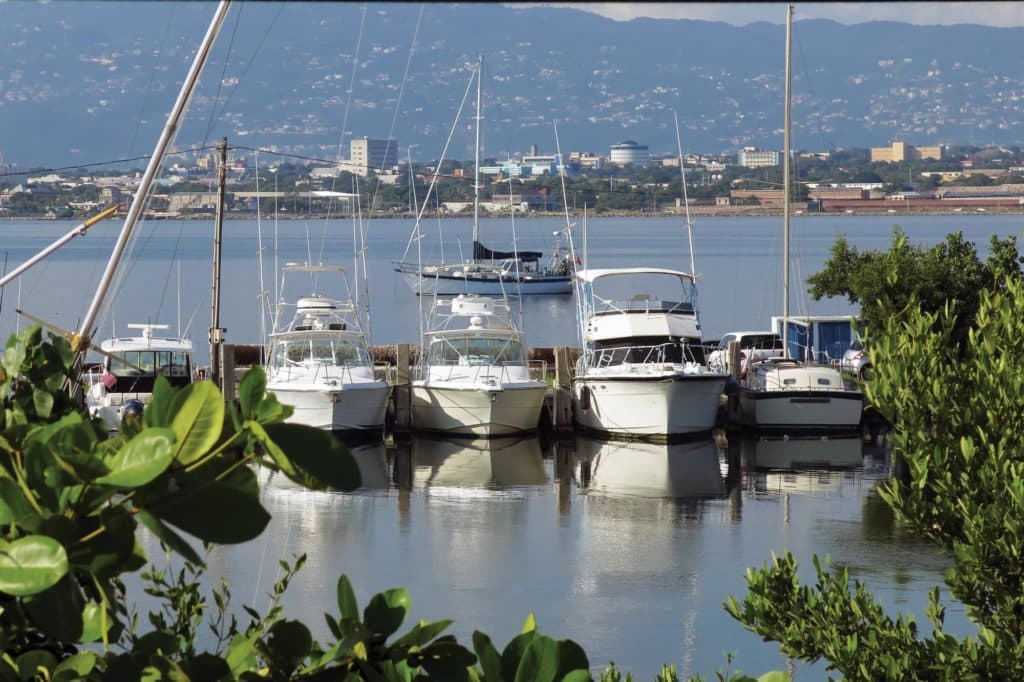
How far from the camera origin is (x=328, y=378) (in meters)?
28.6

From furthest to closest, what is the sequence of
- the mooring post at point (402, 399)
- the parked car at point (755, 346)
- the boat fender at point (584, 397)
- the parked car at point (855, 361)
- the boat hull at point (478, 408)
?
the parked car at point (755, 346) < the parked car at point (855, 361) < the mooring post at point (402, 399) < the boat fender at point (584, 397) < the boat hull at point (478, 408)

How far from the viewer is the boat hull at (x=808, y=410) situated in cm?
3017

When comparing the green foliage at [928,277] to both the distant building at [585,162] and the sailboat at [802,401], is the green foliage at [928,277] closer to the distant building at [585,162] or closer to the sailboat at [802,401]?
the sailboat at [802,401]

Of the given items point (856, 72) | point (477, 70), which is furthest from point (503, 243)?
point (477, 70)

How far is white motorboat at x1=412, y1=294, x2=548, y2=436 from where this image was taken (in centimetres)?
2972

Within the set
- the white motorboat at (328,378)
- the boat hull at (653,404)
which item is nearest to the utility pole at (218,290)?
the white motorboat at (328,378)

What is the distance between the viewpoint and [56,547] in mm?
2918

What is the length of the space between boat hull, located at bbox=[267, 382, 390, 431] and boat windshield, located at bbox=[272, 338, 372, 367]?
878 millimetres

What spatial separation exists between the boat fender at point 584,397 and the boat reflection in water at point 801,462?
3.43 m

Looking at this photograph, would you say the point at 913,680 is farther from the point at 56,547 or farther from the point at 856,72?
the point at 856,72

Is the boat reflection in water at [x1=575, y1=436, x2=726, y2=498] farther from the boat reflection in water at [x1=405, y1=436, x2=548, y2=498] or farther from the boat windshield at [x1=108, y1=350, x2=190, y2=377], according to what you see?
the boat windshield at [x1=108, y1=350, x2=190, y2=377]

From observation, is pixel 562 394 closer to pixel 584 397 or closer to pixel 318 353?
pixel 584 397

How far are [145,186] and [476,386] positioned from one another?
2235cm

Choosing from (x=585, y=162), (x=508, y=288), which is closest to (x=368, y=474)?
(x=508, y=288)
